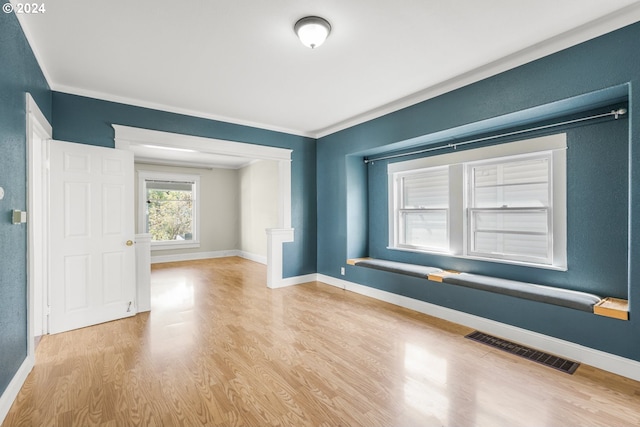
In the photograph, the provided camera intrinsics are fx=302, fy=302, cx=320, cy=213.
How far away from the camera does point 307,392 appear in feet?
6.86

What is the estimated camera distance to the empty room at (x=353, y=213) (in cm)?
206

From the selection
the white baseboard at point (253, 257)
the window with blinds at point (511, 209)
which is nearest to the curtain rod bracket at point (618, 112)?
the window with blinds at point (511, 209)

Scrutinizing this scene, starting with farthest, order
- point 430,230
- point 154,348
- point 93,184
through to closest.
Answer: point 430,230, point 93,184, point 154,348

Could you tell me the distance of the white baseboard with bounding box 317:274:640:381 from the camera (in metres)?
2.29

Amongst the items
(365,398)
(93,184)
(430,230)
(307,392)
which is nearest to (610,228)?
(430,230)

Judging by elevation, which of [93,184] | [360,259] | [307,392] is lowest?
[307,392]

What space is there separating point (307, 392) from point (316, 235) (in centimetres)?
352

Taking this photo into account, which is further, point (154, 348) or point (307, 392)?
point (154, 348)

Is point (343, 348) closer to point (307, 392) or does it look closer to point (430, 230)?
point (307, 392)

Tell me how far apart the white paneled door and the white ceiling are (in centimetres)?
87

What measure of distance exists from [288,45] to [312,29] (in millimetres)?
384

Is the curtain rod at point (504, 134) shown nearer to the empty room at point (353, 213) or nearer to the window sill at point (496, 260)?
the empty room at point (353, 213)

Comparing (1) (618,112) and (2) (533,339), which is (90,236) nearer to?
(2) (533,339)

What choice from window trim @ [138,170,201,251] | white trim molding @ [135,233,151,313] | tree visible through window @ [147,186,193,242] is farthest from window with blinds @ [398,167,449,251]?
tree visible through window @ [147,186,193,242]
